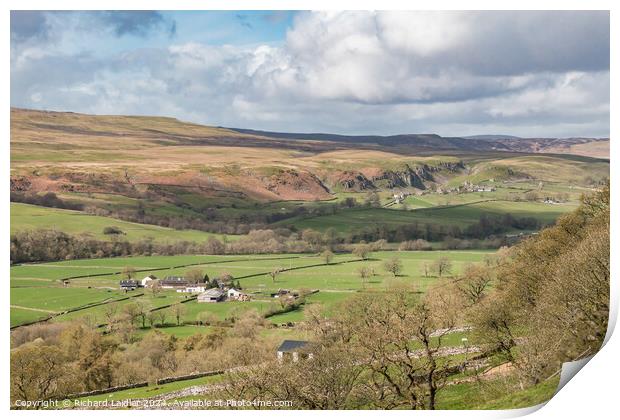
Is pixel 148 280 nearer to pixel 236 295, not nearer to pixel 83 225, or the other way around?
pixel 236 295

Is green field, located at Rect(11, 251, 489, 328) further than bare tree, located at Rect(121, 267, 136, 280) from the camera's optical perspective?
No

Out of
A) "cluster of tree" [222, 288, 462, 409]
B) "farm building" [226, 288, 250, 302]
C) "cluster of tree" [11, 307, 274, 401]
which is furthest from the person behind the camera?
"farm building" [226, 288, 250, 302]

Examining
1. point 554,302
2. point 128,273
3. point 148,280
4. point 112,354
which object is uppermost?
point 554,302

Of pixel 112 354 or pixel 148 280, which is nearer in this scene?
pixel 112 354

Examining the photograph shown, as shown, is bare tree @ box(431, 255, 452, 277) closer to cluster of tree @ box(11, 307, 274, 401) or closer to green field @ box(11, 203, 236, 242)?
cluster of tree @ box(11, 307, 274, 401)

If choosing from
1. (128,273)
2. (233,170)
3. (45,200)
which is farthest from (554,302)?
(233,170)

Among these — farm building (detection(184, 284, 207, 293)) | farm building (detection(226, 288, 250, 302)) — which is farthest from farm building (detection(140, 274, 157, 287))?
farm building (detection(226, 288, 250, 302))
